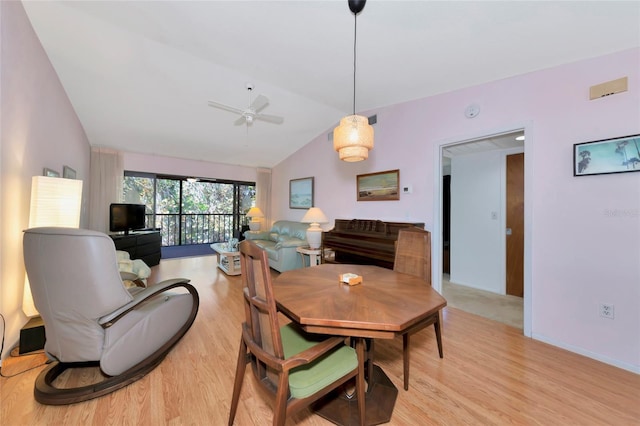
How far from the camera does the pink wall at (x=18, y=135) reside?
73.0 inches

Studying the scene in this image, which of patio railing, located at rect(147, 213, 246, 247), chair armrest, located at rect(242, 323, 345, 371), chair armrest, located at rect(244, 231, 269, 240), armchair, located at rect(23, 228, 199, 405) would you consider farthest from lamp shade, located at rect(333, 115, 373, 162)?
patio railing, located at rect(147, 213, 246, 247)

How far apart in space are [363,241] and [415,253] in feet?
4.66

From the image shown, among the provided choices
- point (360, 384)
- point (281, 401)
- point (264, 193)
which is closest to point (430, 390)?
point (360, 384)

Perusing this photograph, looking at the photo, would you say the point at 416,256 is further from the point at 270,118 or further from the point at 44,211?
the point at 44,211

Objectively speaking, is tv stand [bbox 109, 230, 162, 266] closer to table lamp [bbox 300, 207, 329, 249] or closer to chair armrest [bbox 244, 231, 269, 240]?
chair armrest [bbox 244, 231, 269, 240]

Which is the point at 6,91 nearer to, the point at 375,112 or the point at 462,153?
the point at 375,112

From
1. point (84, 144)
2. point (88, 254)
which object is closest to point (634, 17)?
point (88, 254)

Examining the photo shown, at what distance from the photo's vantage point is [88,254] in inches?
55.7

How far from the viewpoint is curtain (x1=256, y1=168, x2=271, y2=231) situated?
668 cm

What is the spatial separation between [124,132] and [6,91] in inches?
110

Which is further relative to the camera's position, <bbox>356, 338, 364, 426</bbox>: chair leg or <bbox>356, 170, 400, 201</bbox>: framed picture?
<bbox>356, 170, 400, 201</bbox>: framed picture

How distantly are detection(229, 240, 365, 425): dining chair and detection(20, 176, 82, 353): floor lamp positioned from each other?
1.90 meters

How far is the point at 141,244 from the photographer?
470cm

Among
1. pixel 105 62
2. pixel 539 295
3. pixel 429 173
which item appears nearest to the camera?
pixel 539 295
